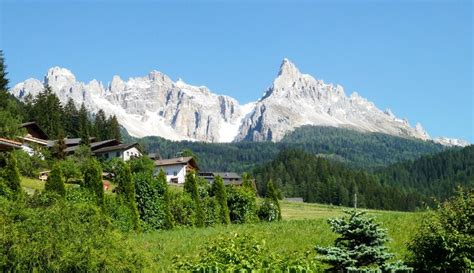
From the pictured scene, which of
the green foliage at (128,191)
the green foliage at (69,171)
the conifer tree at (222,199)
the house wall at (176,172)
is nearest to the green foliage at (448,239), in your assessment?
the green foliage at (128,191)

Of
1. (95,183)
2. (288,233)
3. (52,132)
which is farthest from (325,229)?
(52,132)

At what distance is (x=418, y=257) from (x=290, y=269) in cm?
565

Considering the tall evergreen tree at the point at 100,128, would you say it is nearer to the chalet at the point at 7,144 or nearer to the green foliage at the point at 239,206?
the green foliage at the point at 239,206

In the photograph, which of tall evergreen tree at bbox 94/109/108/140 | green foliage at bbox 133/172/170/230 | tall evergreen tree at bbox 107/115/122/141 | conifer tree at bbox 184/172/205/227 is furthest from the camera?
tall evergreen tree at bbox 107/115/122/141

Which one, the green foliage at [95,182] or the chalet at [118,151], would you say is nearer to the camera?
the green foliage at [95,182]

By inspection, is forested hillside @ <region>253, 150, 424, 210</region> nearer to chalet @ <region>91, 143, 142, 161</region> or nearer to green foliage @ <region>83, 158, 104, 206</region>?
chalet @ <region>91, 143, 142, 161</region>

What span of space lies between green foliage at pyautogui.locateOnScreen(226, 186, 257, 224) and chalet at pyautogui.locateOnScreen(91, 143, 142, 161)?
52.6 metres

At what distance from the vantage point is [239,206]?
1656 inches

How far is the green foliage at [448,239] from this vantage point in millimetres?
12938

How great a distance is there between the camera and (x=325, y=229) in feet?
83.1

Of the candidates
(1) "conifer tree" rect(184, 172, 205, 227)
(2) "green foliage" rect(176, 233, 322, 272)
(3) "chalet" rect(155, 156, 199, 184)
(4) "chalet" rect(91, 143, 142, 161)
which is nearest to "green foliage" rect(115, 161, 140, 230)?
(1) "conifer tree" rect(184, 172, 205, 227)

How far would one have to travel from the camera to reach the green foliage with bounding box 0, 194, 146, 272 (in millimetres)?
10281

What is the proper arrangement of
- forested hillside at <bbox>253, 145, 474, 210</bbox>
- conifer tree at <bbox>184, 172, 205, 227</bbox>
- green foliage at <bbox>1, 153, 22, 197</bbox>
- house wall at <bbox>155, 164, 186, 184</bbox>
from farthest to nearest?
forested hillside at <bbox>253, 145, 474, 210</bbox> → house wall at <bbox>155, 164, 186, 184</bbox> → conifer tree at <bbox>184, 172, 205, 227</bbox> → green foliage at <bbox>1, 153, 22, 197</bbox>

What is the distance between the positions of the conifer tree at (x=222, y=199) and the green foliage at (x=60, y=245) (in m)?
28.6
